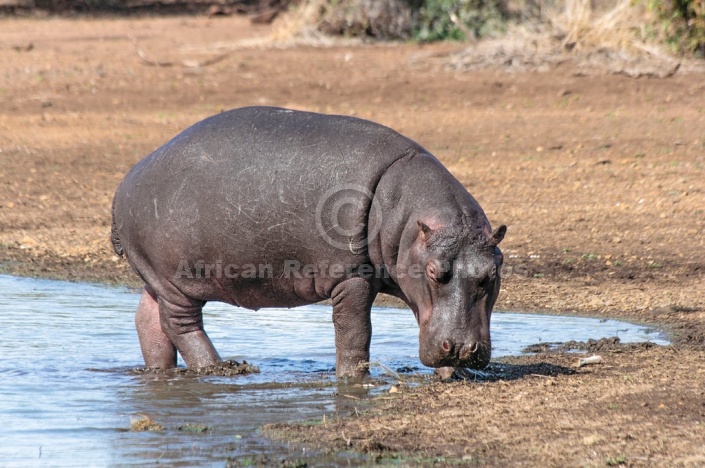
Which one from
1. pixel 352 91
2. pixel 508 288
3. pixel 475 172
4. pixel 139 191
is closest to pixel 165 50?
pixel 352 91

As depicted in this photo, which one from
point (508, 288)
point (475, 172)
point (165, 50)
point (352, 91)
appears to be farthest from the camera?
point (165, 50)

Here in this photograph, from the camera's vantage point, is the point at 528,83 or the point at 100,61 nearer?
the point at 528,83

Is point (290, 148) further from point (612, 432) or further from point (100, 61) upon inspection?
point (100, 61)

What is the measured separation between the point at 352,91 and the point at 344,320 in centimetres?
916

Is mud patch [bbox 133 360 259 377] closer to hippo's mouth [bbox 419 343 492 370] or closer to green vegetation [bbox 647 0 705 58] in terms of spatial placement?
hippo's mouth [bbox 419 343 492 370]

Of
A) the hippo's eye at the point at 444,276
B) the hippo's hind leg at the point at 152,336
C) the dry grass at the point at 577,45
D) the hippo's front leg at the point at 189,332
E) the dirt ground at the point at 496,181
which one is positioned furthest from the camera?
the dry grass at the point at 577,45

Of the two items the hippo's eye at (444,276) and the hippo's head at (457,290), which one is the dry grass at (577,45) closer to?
the hippo's head at (457,290)

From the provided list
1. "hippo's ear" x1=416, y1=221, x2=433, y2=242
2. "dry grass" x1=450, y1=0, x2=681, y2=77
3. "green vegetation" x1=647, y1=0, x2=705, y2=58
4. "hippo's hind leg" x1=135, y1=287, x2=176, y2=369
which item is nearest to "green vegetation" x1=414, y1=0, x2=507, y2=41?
"dry grass" x1=450, y1=0, x2=681, y2=77

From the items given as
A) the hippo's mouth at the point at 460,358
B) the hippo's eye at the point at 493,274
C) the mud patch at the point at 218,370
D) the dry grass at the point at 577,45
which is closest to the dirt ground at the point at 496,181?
the hippo's mouth at the point at 460,358

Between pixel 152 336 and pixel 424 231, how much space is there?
1923 millimetres

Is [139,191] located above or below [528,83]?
above

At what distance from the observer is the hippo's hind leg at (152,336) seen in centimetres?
664

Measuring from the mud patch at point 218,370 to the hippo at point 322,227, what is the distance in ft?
1.31

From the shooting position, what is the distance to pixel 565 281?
28.5 feet
